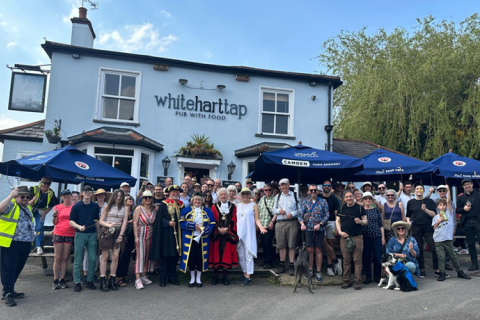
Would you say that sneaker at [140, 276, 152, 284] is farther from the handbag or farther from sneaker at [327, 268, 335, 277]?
the handbag

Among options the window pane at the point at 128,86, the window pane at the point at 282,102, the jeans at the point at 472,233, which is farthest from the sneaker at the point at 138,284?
the window pane at the point at 282,102

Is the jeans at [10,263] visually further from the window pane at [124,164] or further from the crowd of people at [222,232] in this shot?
the window pane at [124,164]

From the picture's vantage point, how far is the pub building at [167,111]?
11383 mm

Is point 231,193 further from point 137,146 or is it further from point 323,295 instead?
point 137,146

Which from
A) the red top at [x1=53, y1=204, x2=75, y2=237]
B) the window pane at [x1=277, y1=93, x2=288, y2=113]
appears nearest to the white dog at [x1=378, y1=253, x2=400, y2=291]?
the red top at [x1=53, y1=204, x2=75, y2=237]

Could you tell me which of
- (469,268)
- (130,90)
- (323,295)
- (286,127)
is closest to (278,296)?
(323,295)

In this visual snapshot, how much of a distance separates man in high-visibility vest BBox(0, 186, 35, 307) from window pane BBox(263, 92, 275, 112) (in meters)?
9.01

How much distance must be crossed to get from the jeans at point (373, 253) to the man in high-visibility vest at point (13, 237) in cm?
608

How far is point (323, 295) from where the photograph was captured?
19.9 feet

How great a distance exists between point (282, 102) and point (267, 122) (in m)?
1.01

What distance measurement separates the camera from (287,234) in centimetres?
699

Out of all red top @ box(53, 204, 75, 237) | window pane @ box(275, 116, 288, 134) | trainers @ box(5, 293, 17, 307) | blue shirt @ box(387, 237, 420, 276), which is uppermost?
window pane @ box(275, 116, 288, 134)

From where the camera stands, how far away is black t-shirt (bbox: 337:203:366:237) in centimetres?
648

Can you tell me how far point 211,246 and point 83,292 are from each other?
2374 mm
